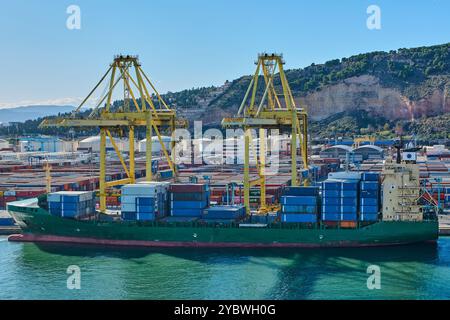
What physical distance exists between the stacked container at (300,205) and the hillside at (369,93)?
9056 cm

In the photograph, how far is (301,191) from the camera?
39.7 m

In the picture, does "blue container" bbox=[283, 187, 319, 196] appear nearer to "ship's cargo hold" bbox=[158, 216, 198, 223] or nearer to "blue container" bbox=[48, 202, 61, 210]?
"ship's cargo hold" bbox=[158, 216, 198, 223]

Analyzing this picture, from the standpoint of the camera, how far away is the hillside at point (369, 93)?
12975 cm

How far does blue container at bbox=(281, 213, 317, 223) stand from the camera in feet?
129

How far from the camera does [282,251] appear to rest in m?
38.6

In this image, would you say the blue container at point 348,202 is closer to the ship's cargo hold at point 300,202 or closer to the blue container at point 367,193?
the blue container at point 367,193

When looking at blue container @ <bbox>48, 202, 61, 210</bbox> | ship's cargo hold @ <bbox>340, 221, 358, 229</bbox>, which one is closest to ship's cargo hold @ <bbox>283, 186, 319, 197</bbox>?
ship's cargo hold @ <bbox>340, 221, 358, 229</bbox>

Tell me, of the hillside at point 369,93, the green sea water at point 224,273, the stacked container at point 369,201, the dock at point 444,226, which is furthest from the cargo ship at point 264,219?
the hillside at point 369,93

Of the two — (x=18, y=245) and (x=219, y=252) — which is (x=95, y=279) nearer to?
(x=219, y=252)

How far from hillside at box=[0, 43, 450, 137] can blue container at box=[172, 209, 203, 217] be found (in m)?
90.3

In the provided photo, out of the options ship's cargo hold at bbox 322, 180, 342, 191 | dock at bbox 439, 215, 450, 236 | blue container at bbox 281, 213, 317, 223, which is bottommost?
dock at bbox 439, 215, 450, 236

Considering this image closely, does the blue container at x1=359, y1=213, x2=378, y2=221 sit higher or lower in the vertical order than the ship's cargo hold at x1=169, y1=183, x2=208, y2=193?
lower
